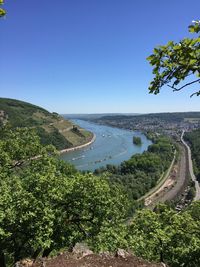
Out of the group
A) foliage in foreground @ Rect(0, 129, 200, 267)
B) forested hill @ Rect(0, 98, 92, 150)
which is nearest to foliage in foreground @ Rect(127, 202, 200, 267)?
foliage in foreground @ Rect(0, 129, 200, 267)

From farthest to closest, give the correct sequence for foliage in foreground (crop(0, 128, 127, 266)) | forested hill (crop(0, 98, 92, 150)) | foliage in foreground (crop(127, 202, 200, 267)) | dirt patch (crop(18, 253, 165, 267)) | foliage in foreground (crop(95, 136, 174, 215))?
forested hill (crop(0, 98, 92, 150)) < foliage in foreground (crop(95, 136, 174, 215)) < foliage in foreground (crop(127, 202, 200, 267)) < foliage in foreground (crop(0, 128, 127, 266)) < dirt patch (crop(18, 253, 165, 267))

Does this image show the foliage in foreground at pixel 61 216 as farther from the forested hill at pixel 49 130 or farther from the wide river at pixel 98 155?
the forested hill at pixel 49 130

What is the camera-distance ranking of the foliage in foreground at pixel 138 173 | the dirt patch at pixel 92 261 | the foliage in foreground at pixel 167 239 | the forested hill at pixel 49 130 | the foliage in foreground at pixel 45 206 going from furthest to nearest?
the forested hill at pixel 49 130
the foliage in foreground at pixel 138 173
the foliage in foreground at pixel 167 239
the foliage in foreground at pixel 45 206
the dirt patch at pixel 92 261

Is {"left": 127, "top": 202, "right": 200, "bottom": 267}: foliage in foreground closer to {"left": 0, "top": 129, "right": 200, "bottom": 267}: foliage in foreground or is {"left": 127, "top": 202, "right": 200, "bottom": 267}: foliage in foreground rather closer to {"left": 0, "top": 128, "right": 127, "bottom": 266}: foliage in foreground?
{"left": 0, "top": 129, "right": 200, "bottom": 267}: foliage in foreground

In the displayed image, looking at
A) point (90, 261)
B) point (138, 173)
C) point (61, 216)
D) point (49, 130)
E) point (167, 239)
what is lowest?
point (138, 173)

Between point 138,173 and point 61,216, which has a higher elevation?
point 61,216

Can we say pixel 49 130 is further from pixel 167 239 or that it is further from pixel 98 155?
pixel 167 239

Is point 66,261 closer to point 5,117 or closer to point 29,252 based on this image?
point 29,252

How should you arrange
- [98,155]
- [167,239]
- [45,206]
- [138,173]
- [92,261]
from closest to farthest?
1. [92,261]
2. [45,206]
3. [167,239]
4. [138,173]
5. [98,155]

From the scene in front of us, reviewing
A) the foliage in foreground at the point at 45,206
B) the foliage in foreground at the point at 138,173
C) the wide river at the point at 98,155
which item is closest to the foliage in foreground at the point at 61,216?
Answer: the foliage in foreground at the point at 45,206

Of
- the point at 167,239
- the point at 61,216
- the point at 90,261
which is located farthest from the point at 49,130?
the point at 90,261

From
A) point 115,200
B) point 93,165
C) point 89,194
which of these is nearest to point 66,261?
point 89,194

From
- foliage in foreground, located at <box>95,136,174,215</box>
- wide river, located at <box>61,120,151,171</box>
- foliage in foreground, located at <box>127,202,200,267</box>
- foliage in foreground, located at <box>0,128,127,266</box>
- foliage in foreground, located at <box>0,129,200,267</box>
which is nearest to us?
foliage in foreground, located at <box>0,128,127,266</box>
